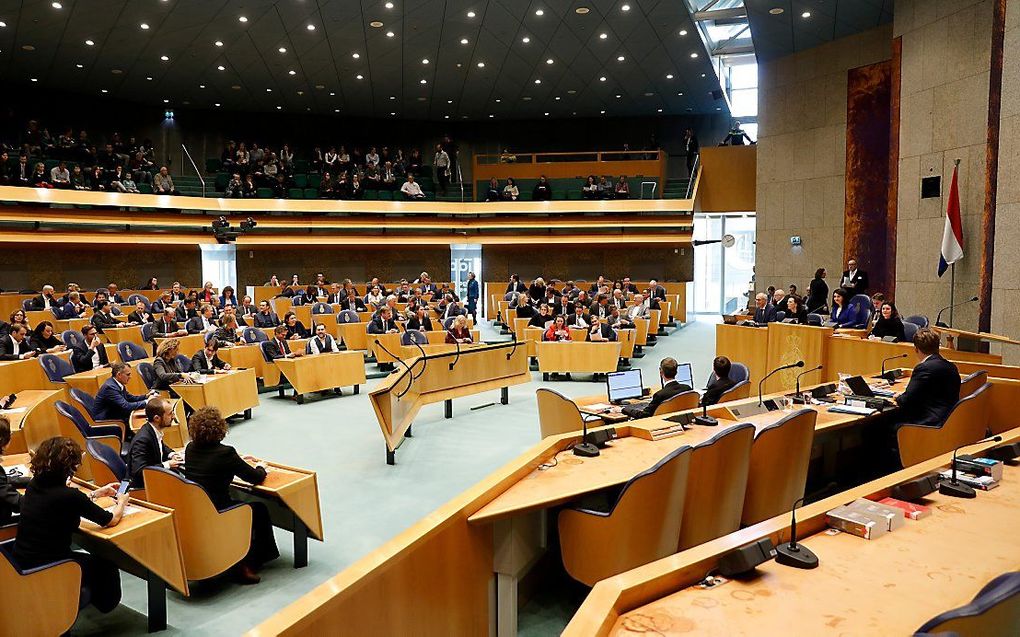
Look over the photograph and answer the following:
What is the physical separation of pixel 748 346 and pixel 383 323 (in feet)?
20.3

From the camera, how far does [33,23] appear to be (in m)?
14.5

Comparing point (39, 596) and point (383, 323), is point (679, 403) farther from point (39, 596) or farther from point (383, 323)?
point (383, 323)

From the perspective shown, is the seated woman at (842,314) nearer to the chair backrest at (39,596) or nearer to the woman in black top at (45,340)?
the chair backrest at (39,596)

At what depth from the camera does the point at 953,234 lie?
9547 millimetres

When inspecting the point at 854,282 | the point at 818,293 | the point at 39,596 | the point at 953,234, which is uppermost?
the point at 953,234

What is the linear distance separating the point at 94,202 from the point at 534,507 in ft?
60.3

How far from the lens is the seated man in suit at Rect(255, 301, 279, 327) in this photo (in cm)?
1310

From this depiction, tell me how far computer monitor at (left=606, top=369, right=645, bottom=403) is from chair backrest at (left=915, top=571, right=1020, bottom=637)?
406 centimetres

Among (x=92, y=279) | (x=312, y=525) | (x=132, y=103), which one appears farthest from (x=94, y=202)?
(x=312, y=525)

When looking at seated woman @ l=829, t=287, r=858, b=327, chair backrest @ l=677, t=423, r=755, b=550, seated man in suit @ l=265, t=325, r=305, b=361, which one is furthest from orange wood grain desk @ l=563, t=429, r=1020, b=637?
seated man in suit @ l=265, t=325, r=305, b=361

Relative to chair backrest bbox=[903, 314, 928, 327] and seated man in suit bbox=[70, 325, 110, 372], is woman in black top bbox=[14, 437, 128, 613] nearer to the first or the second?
seated man in suit bbox=[70, 325, 110, 372]

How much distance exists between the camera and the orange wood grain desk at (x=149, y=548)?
3.60m

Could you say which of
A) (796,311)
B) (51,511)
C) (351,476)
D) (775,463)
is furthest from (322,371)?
(775,463)

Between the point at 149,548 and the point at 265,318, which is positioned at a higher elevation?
the point at 265,318
